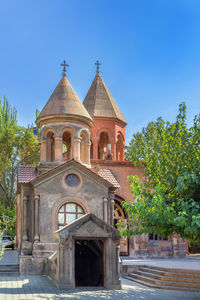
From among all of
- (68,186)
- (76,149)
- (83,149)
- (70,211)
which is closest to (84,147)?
(83,149)

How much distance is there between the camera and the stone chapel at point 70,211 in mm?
15305

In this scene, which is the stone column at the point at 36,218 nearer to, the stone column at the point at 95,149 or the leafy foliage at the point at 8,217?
the stone column at the point at 95,149

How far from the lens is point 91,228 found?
611 inches

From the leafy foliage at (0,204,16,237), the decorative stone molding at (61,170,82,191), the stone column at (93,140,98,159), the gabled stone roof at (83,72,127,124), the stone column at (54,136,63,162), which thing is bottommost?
the leafy foliage at (0,204,16,237)

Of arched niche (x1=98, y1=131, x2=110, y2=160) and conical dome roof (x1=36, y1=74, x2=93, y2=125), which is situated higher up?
conical dome roof (x1=36, y1=74, x2=93, y2=125)

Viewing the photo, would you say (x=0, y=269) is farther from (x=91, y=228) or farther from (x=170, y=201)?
(x=170, y=201)

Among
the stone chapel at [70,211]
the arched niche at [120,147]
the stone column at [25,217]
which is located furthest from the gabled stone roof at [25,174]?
the arched niche at [120,147]

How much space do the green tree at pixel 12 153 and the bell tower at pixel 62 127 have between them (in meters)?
15.4

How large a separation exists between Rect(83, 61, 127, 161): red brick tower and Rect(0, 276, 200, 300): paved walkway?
13.1m

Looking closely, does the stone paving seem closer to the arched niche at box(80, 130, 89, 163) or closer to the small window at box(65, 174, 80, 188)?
the small window at box(65, 174, 80, 188)

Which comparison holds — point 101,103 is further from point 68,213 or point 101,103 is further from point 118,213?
point 68,213

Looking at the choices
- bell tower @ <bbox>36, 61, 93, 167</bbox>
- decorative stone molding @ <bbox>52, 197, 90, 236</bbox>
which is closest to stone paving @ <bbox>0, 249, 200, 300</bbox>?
A: decorative stone molding @ <bbox>52, 197, 90, 236</bbox>

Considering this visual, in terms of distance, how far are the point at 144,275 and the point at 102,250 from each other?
10.7 feet

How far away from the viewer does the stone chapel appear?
15305 mm
